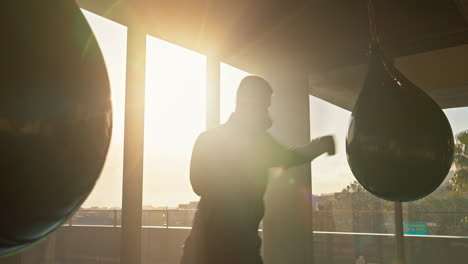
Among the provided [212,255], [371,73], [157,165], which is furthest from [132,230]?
[371,73]

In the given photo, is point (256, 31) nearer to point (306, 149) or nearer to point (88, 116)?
point (306, 149)

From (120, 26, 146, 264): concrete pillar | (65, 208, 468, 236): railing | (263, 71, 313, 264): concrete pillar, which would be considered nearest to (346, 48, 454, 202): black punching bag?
(120, 26, 146, 264): concrete pillar

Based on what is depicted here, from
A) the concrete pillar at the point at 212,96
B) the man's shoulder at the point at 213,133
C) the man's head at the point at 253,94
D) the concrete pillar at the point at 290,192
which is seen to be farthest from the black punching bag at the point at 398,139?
the concrete pillar at the point at 290,192

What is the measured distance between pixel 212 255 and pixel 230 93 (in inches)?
71.4

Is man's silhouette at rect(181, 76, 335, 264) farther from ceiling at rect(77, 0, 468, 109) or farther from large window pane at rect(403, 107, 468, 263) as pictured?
large window pane at rect(403, 107, 468, 263)

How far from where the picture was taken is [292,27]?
8.98 feet

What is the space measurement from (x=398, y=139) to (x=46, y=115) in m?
1.11

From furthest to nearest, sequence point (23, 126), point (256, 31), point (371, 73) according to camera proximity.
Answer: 1. point (256, 31)
2. point (371, 73)
3. point (23, 126)

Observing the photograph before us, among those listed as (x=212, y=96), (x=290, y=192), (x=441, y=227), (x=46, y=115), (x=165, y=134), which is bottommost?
(x=441, y=227)

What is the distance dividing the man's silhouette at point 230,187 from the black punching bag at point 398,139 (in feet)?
1.05

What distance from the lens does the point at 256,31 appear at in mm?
2762

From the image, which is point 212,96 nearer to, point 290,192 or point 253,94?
point 290,192

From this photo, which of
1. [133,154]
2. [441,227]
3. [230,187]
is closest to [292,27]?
[133,154]

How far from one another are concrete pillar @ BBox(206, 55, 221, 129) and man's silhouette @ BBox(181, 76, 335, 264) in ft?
4.73
